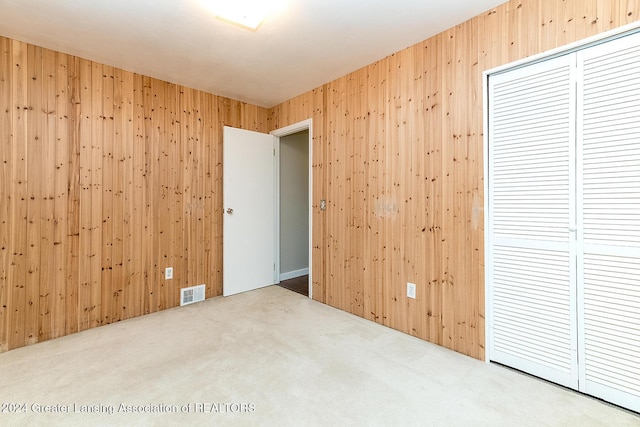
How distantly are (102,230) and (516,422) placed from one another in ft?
11.2

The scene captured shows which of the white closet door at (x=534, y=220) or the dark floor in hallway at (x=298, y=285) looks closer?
the white closet door at (x=534, y=220)

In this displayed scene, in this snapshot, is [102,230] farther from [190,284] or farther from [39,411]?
[39,411]

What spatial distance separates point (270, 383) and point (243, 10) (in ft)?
7.94

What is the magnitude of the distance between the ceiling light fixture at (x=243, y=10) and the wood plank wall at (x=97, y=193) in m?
1.51

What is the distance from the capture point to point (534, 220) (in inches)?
72.3

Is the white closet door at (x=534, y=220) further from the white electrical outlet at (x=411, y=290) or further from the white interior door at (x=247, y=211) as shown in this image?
the white interior door at (x=247, y=211)

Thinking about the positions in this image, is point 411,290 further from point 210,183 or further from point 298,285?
point 210,183

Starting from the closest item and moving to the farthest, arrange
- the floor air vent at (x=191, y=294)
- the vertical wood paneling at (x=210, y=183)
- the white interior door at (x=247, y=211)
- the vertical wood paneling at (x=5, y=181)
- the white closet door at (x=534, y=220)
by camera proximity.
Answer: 1. the white closet door at (x=534, y=220)
2. the vertical wood paneling at (x=210, y=183)
3. the vertical wood paneling at (x=5, y=181)
4. the floor air vent at (x=191, y=294)
5. the white interior door at (x=247, y=211)

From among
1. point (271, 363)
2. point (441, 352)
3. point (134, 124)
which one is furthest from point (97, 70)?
point (441, 352)

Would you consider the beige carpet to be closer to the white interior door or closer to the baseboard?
the white interior door

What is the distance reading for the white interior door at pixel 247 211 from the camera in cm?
351

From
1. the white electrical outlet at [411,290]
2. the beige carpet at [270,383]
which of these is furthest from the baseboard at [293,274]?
the white electrical outlet at [411,290]

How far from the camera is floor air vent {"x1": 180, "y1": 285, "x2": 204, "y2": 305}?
320 centimetres

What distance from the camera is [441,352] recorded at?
2.13 meters
